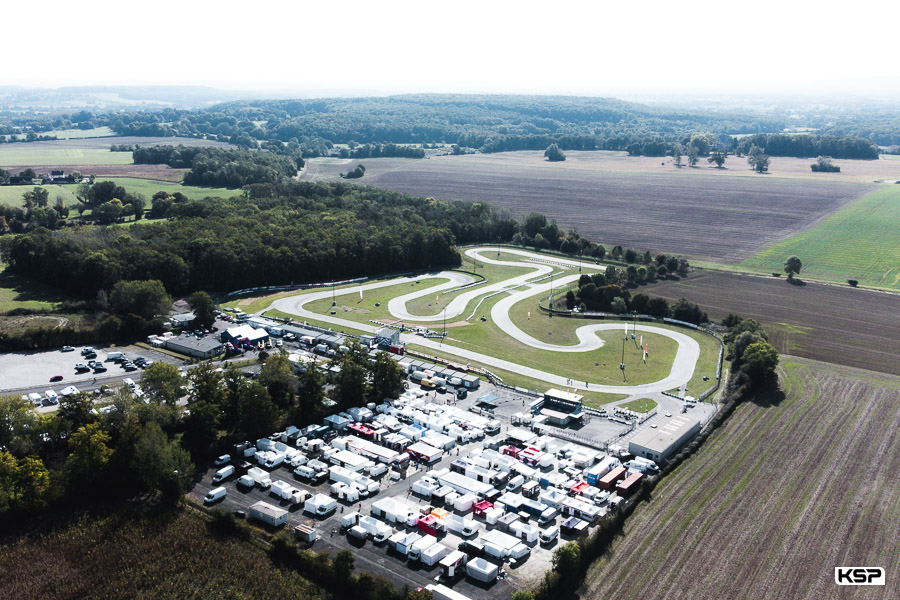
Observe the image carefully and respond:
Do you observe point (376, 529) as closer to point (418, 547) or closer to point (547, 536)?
point (418, 547)

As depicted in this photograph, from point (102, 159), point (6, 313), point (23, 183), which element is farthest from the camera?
point (102, 159)

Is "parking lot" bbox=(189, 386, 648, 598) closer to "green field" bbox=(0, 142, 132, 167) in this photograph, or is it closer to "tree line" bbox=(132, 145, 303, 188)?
"tree line" bbox=(132, 145, 303, 188)

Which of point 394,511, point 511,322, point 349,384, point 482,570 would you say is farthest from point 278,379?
point 511,322

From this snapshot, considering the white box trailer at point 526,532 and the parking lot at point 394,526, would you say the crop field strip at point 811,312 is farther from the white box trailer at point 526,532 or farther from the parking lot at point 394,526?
the white box trailer at point 526,532

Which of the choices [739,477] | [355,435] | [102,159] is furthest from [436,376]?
[102,159]

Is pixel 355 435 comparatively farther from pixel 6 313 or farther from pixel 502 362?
pixel 6 313

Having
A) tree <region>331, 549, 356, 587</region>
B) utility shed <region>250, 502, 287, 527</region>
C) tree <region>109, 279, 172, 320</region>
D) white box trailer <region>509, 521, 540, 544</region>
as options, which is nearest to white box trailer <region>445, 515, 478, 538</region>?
white box trailer <region>509, 521, 540, 544</region>
